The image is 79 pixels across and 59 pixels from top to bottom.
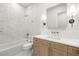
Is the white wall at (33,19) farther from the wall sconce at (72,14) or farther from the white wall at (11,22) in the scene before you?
the wall sconce at (72,14)

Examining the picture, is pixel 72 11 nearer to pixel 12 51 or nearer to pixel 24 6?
pixel 24 6

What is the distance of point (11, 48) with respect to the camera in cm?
180

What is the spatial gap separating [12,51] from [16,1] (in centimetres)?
95

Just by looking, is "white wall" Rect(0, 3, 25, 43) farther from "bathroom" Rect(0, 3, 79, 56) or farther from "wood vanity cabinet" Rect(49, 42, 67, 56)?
"wood vanity cabinet" Rect(49, 42, 67, 56)

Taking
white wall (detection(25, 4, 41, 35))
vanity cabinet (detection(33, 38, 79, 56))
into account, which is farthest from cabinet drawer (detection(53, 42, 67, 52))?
white wall (detection(25, 4, 41, 35))

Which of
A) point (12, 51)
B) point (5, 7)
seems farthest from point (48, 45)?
point (5, 7)

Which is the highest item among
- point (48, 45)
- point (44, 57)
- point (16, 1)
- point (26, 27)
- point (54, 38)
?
point (16, 1)

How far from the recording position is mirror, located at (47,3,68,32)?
1812 mm

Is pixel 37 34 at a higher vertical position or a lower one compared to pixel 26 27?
lower

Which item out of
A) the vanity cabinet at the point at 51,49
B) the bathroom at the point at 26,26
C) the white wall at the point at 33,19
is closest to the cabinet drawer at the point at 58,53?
the vanity cabinet at the point at 51,49

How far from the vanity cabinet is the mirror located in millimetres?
323

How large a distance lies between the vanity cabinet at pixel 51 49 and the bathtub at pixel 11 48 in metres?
0.24

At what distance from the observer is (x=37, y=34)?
6.00ft

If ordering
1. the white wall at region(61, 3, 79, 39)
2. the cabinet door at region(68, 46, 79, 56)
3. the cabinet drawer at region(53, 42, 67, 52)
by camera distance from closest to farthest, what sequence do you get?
the cabinet door at region(68, 46, 79, 56), the cabinet drawer at region(53, 42, 67, 52), the white wall at region(61, 3, 79, 39)
